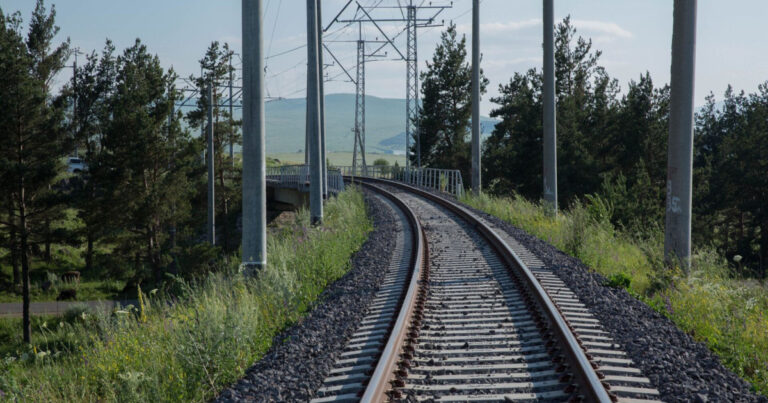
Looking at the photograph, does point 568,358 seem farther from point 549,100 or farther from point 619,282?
point 549,100

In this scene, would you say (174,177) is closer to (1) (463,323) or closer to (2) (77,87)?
(2) (77,87)

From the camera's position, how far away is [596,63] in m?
54.0

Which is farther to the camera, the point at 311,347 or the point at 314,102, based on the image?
the point at 314,102

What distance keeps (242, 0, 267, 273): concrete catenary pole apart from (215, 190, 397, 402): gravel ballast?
1.29 metres

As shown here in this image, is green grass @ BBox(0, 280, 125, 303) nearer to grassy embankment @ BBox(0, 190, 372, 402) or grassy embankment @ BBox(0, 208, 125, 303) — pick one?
grassy embankment @ BBox(0, 208, 125, 303)

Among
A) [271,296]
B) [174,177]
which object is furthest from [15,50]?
[271,296]

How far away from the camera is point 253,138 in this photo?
345 inches

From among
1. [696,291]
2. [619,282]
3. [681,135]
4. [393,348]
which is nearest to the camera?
[393,348]

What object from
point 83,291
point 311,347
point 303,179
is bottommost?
point 83,291

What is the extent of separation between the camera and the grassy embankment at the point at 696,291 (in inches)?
228

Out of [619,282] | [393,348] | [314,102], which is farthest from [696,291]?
[314,102]

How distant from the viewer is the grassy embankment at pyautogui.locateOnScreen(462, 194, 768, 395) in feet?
19.0

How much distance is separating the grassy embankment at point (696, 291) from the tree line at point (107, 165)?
15302 millimetres

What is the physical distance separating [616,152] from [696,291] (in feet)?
130
